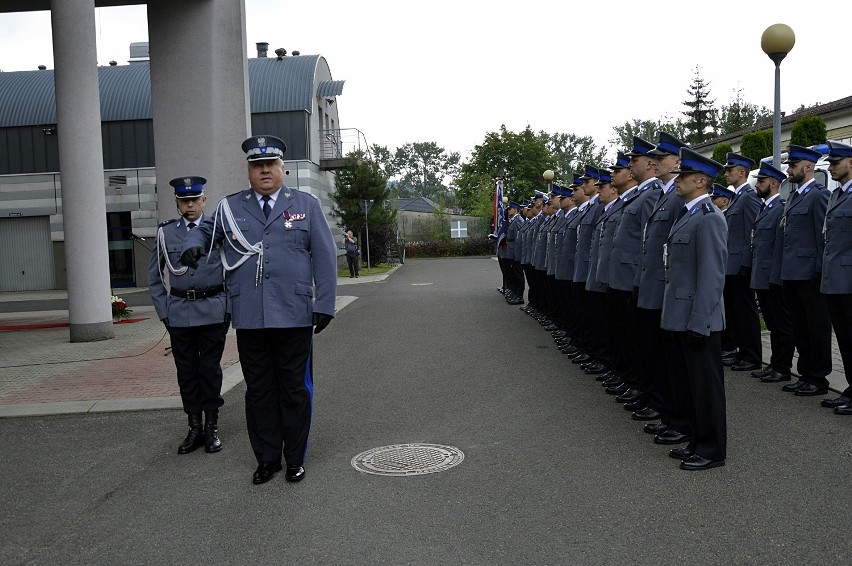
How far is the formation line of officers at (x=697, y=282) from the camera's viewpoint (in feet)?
18.8

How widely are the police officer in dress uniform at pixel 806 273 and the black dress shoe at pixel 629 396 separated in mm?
1387

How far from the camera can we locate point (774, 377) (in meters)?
8.42

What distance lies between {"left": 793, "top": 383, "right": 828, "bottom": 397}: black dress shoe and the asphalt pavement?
98 millimetres

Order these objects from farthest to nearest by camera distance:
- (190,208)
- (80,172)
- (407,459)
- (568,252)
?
1. (80,172)
2. (568,252)
3. (190,208)
4. (407,459)

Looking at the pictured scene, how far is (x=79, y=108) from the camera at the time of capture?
45.6 feet

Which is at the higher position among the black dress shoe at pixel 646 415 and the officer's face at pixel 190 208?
the officer's face at pixel 190 208

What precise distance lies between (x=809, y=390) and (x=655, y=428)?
1.99 m

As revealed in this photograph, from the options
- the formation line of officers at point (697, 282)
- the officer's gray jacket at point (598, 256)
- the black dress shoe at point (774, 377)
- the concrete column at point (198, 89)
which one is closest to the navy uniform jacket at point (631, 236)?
the formation line of officers at point (697, 282)

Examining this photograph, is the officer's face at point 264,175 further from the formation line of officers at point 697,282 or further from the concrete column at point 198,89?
the concrete column at point 198,89

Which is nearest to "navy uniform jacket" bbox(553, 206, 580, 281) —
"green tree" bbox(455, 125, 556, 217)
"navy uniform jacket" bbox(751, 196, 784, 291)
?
"navy uniform jacket" bbox(751, 196, 784, 291)

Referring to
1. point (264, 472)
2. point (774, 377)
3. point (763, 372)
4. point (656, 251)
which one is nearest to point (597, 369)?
point (763, 372)

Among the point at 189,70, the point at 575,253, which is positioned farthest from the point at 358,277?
the point at 575,253

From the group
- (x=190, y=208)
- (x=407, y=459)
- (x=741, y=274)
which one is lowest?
(x=407, y=459)

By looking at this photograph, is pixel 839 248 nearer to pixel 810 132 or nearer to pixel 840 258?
pixel 840 258
